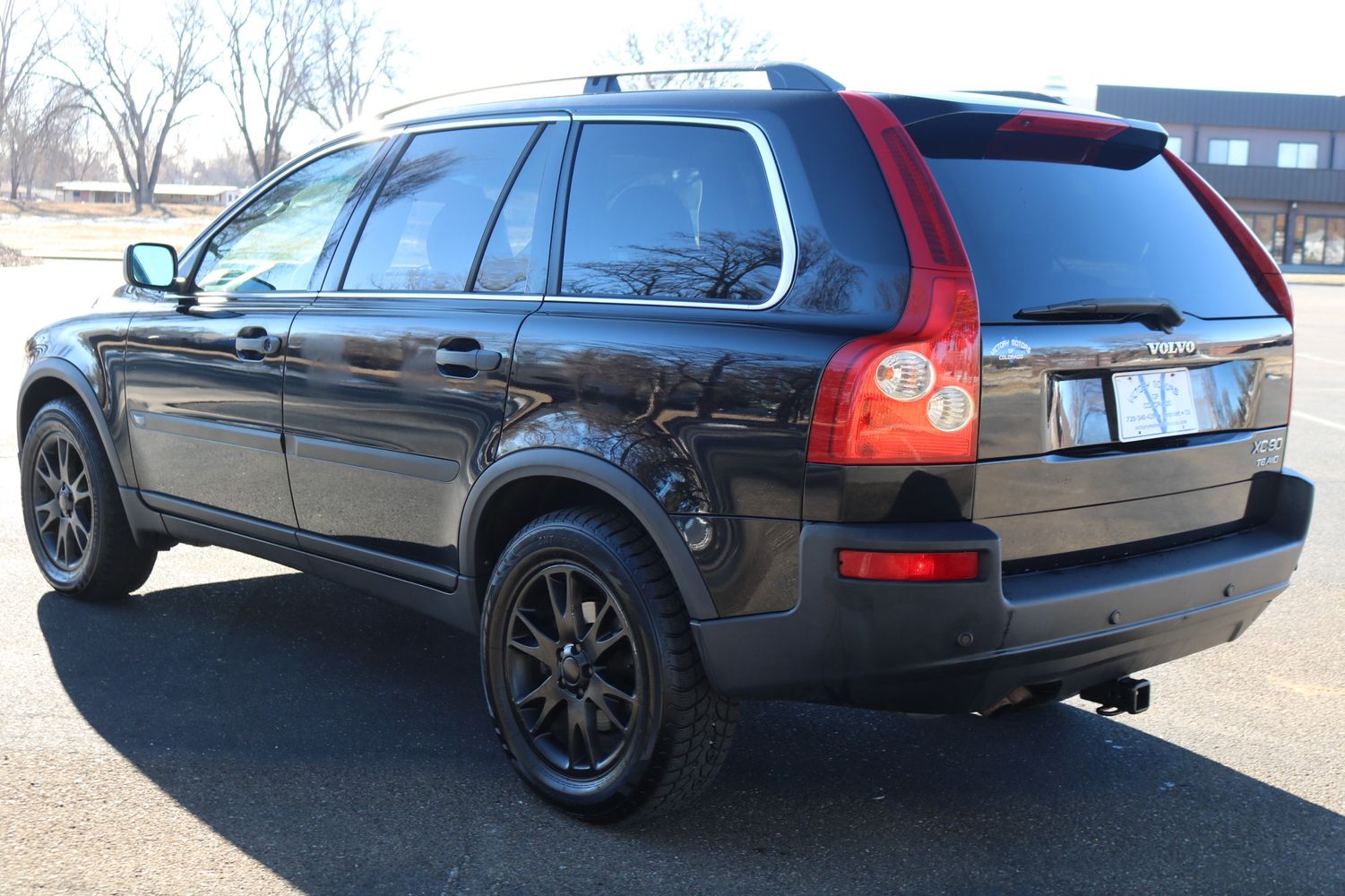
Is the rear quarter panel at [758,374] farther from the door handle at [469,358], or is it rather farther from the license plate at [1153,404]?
the license plate at [1153,404]

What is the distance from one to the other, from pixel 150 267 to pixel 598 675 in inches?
96.5

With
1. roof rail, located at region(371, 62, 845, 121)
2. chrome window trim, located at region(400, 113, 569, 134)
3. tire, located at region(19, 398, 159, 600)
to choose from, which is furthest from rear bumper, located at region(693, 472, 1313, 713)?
tire, located at region(19, 398, 159, 600)

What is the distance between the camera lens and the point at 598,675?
11.2 ft

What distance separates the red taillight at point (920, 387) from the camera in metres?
2.85

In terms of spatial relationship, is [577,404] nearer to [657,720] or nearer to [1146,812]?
[657,720]

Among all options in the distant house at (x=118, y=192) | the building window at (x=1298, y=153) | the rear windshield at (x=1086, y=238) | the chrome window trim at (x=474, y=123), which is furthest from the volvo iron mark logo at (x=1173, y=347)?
the distant house at (x=118, y=192)

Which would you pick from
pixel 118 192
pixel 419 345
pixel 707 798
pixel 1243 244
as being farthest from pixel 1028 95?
pixel 118 192

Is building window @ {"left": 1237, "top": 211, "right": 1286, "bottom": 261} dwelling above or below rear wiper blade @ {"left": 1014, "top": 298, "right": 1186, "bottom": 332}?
above

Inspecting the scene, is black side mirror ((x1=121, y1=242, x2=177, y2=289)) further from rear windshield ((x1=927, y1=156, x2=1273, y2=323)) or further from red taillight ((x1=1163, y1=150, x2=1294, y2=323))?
red taillight ((x1=1163, y1=150, x2=1294, y2=323))

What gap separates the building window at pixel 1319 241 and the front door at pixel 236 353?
68435mm

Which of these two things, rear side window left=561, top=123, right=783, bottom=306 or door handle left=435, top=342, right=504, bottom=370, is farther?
door handle left=435, top=342, right=504, bottom=370

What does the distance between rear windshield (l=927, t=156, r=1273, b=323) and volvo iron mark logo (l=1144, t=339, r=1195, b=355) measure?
0.11 meters

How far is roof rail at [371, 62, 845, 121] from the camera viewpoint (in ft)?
10.6

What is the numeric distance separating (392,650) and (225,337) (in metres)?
1.25
